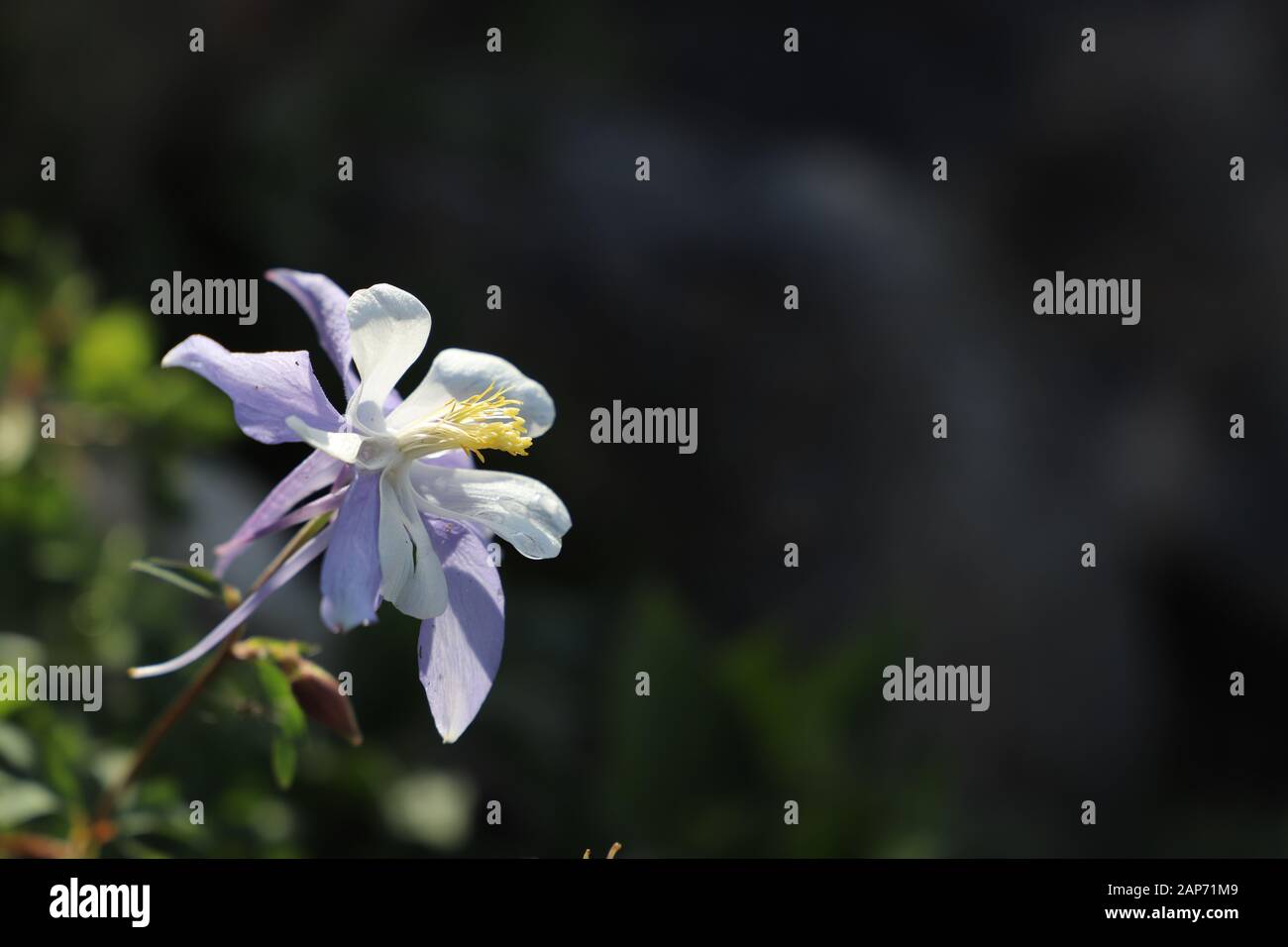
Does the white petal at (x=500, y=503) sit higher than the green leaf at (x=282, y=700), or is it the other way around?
the white petal at (x=500, y=503)

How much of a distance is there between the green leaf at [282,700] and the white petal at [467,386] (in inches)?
12.8

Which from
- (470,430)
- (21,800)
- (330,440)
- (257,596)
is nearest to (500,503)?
(470,430)

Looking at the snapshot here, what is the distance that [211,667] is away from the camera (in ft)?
4.78

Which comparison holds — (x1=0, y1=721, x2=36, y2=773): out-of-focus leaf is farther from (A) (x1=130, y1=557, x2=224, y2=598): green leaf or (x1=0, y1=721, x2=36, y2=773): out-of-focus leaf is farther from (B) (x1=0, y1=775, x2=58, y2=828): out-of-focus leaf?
(A) (x1=130, y1=557, x2=224, y2=598): green leaf

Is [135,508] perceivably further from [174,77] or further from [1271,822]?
[1271,822]

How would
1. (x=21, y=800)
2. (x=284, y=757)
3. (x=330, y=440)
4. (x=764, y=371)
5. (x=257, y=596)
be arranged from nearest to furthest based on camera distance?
(x=257, y=596), (x=330, y=440), (x=284, y=757), (x=21, y=800), (x=764, y=371)

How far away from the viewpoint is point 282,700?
1.50 metres

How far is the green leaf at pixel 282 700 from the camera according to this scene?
149cm

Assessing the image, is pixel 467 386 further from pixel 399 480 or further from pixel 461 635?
pixel 461 635

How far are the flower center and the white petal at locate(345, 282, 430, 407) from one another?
7 centimetres

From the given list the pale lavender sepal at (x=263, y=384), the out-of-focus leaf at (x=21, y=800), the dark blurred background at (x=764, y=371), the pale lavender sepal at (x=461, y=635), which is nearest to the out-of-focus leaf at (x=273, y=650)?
the pale lavender sepal at (x=461, y=635)

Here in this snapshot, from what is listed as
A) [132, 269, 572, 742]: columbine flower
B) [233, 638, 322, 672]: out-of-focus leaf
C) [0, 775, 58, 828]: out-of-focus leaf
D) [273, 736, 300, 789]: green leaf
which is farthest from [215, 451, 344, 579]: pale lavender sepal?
[0, 775, 58, 828]: out-of-focus leaf

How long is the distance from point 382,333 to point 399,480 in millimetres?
173

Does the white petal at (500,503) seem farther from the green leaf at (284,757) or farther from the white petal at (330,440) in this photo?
the green leaf at (284,757)
